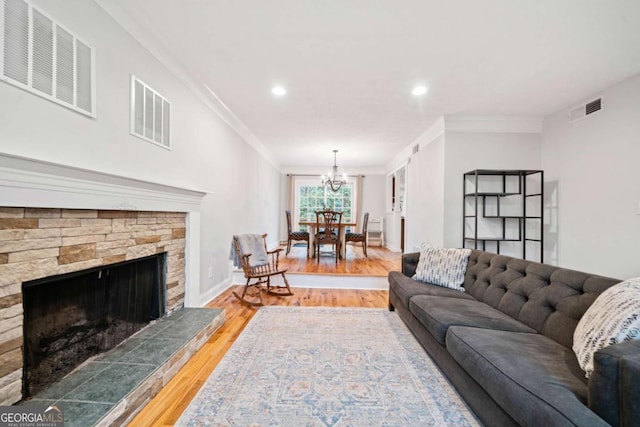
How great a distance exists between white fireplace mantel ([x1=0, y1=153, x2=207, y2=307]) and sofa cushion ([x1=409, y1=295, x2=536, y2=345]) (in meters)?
2.24

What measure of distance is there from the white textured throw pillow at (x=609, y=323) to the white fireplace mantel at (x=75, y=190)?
2555 mm

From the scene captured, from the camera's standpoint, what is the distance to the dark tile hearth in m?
1.34

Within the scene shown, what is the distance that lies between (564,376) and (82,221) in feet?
8.48

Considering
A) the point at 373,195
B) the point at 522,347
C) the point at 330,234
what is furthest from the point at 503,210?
the point at 373,195

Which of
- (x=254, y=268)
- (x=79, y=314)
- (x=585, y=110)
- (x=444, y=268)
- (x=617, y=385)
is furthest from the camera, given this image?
(x=254, y=268)

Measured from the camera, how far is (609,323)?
3.72 feet

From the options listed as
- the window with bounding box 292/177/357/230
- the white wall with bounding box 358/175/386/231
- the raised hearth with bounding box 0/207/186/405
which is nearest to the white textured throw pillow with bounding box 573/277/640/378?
the raised hearth with bounding box 0/207/186/405

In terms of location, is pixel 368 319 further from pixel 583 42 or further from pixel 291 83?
pixel 583 42

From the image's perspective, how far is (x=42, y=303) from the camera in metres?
1.52

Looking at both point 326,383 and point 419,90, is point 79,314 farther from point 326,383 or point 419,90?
point 419,90

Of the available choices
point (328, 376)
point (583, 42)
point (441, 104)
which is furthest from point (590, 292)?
point (441, 104)

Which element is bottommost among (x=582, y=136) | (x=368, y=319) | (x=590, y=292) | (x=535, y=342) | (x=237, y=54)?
(x=368, y=319)

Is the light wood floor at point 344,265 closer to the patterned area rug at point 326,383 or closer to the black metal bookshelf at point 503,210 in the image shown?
the black metal bookshelf at point 503,210

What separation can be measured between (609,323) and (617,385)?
381 mm
